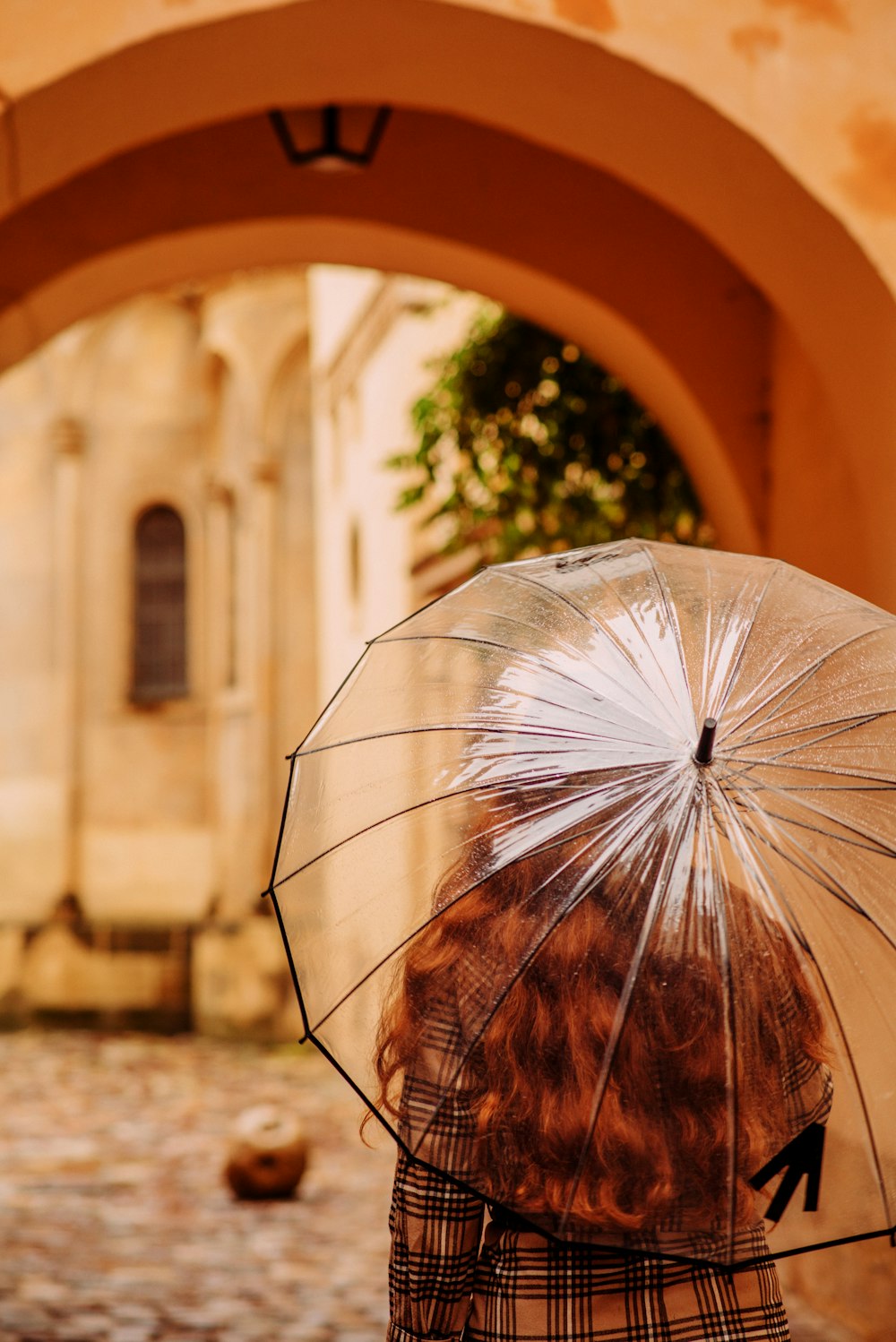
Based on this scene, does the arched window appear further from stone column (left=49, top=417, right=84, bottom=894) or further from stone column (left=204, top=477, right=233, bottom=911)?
stone column (left=49, top=417, right=84, bottom=894)

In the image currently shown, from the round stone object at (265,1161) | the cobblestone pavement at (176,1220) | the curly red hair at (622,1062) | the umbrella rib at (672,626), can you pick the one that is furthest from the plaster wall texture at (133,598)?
the curly red hair at (622,1062)

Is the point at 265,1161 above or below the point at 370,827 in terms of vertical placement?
below

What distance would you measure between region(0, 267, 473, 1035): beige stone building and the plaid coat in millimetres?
16131

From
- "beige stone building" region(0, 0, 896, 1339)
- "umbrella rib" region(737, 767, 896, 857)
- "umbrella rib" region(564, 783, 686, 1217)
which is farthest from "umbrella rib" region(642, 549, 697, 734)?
"beige stone building" region(0, 0, 896, 1339)

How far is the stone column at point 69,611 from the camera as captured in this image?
19375 mm

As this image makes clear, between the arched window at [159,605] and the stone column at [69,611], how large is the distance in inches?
30.6

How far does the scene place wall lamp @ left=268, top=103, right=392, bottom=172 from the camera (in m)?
5.39

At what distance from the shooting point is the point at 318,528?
19297 millimetres

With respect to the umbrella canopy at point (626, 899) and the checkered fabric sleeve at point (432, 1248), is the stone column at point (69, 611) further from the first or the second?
the checkered fabric sleeve at point (432, 1248)

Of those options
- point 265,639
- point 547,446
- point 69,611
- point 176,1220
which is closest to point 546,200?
point 547,446

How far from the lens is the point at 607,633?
6.99ft

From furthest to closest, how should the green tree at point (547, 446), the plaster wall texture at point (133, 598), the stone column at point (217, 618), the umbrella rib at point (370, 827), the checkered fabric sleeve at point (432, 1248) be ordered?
the stone column at point (217, 618) → the plaster wall texture at point (133, 598) → the green tree at point (547, 446) → the umbrella rib at point (370, 827) → the checkered fabric sleeve at point (432, 1248)

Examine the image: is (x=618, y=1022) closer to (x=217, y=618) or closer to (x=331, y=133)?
(x=331, y=133)

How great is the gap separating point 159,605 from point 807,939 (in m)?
18.7
